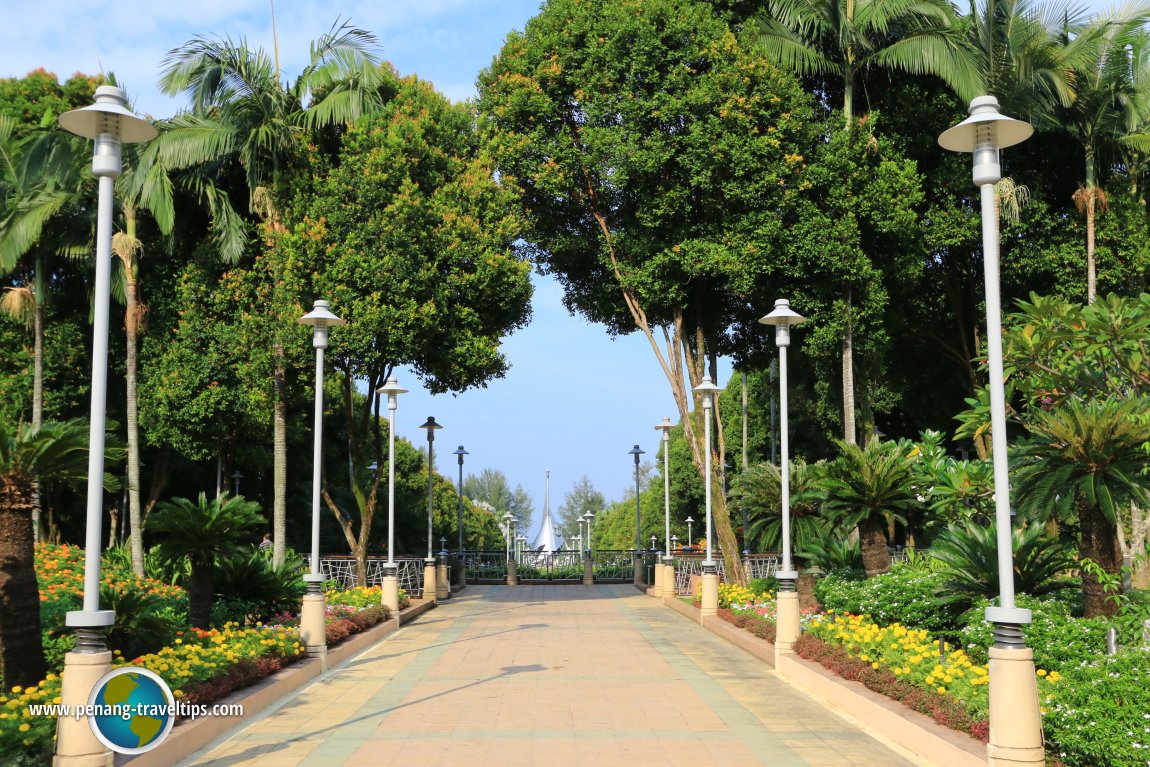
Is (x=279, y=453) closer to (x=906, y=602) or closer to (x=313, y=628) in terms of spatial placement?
(x=313, y=628)

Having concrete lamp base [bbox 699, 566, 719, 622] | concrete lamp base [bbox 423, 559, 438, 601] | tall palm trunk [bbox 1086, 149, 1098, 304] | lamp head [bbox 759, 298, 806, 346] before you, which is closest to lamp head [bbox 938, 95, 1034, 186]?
lamp head [bbox 759, 298, 806, 346]

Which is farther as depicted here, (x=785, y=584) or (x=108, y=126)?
(x=785, y=584)

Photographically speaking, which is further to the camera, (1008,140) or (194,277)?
(194,277)

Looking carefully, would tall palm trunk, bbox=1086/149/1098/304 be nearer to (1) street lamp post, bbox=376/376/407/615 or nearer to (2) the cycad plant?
(2) the cycad plant

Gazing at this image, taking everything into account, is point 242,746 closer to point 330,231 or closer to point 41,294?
point 330,231

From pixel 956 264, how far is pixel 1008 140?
22.9 metres

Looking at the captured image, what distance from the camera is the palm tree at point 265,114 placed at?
23.8m

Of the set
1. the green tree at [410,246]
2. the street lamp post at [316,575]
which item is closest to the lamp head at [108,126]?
the street lamp post at [316,575]

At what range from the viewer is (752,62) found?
24250 millimetres

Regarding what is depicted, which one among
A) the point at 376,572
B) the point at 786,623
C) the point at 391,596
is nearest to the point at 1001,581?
the point at 786,623

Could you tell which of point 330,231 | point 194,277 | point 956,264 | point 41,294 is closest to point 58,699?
point 330,231

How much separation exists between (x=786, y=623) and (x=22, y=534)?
10455mm

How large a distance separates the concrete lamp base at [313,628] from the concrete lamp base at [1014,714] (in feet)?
33.0

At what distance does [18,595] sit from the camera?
1014 cm
